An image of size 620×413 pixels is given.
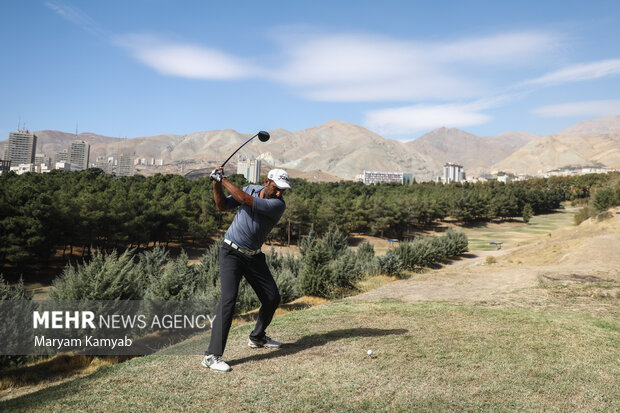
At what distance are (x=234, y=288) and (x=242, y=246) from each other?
553mm

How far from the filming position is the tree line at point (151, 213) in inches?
1574

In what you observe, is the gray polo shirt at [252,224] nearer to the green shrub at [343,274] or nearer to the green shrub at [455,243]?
the green shrub at [343,274]

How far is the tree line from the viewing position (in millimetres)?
39969

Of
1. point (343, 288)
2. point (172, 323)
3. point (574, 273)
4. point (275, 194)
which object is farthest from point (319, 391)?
point (574, 273)

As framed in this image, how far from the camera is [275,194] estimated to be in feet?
17.5

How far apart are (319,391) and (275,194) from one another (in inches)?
98.1

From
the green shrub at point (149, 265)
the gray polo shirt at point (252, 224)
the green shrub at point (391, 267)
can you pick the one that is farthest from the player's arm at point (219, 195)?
the green shrub at point (391, 267)

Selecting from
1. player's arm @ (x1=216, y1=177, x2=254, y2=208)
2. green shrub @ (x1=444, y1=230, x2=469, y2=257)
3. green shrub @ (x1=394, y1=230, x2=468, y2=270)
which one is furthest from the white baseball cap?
green shrub @ (x1=444, y1=230, x2=469, y2=257)

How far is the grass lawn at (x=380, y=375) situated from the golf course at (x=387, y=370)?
0.05ft

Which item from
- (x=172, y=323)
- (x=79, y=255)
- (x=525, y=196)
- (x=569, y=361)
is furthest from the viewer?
(x=525, y=196)

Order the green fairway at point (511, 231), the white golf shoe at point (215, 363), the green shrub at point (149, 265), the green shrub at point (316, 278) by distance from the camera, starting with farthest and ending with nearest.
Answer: the green fairway at point (511, 231) → the green shrub at point (149, 265) → the green shrub at point (316, 278) → the white golf shoe at point (215, 363)

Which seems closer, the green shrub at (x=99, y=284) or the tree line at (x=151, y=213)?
the green shrub at (x=99, y=284)

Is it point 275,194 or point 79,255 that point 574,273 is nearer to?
point 275,194

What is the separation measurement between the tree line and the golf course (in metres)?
29.8
